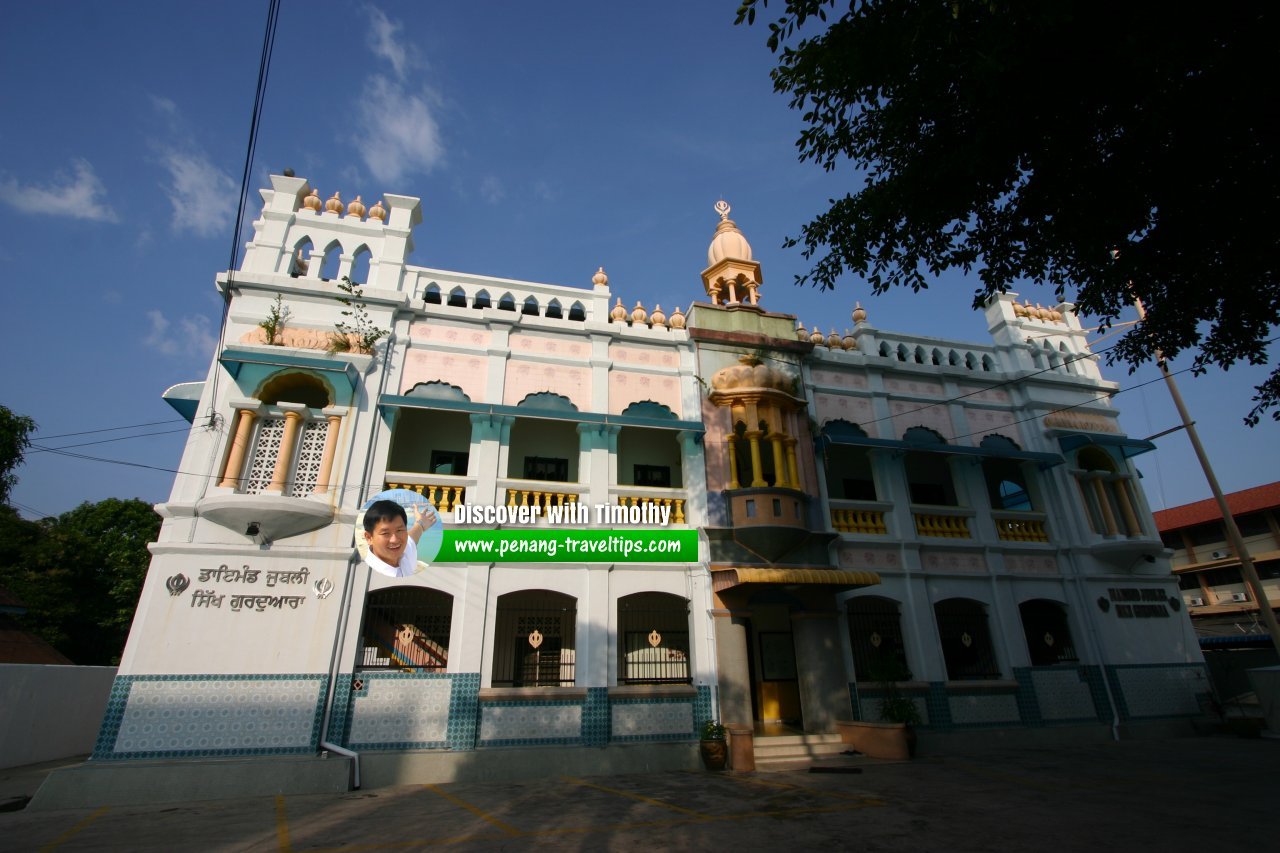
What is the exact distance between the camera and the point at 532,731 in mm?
Result: 10938

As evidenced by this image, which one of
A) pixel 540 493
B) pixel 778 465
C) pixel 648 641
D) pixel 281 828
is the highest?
pixel 778 465

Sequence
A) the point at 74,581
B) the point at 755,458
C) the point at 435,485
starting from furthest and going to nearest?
the point at 74,581
the point at 755,458
the point at 435,485

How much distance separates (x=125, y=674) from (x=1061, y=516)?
65.0ft

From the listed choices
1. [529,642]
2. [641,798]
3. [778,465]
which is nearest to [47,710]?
[529,642]

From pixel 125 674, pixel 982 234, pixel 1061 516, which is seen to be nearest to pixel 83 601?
pixel 125 674

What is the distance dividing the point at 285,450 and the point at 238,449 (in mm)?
801

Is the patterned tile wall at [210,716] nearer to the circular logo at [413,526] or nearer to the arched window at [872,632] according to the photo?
the circular logo at [413,526]

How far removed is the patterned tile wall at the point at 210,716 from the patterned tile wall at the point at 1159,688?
1686 cm

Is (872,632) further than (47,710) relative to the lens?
Yes

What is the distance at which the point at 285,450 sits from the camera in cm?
1162

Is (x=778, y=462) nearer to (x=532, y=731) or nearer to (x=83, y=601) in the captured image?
(x=532, y=731)

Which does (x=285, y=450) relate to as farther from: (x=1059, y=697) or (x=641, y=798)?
(x=1059, y=697)

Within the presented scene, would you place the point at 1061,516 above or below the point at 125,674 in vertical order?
above

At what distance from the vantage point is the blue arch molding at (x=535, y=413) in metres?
12.5
